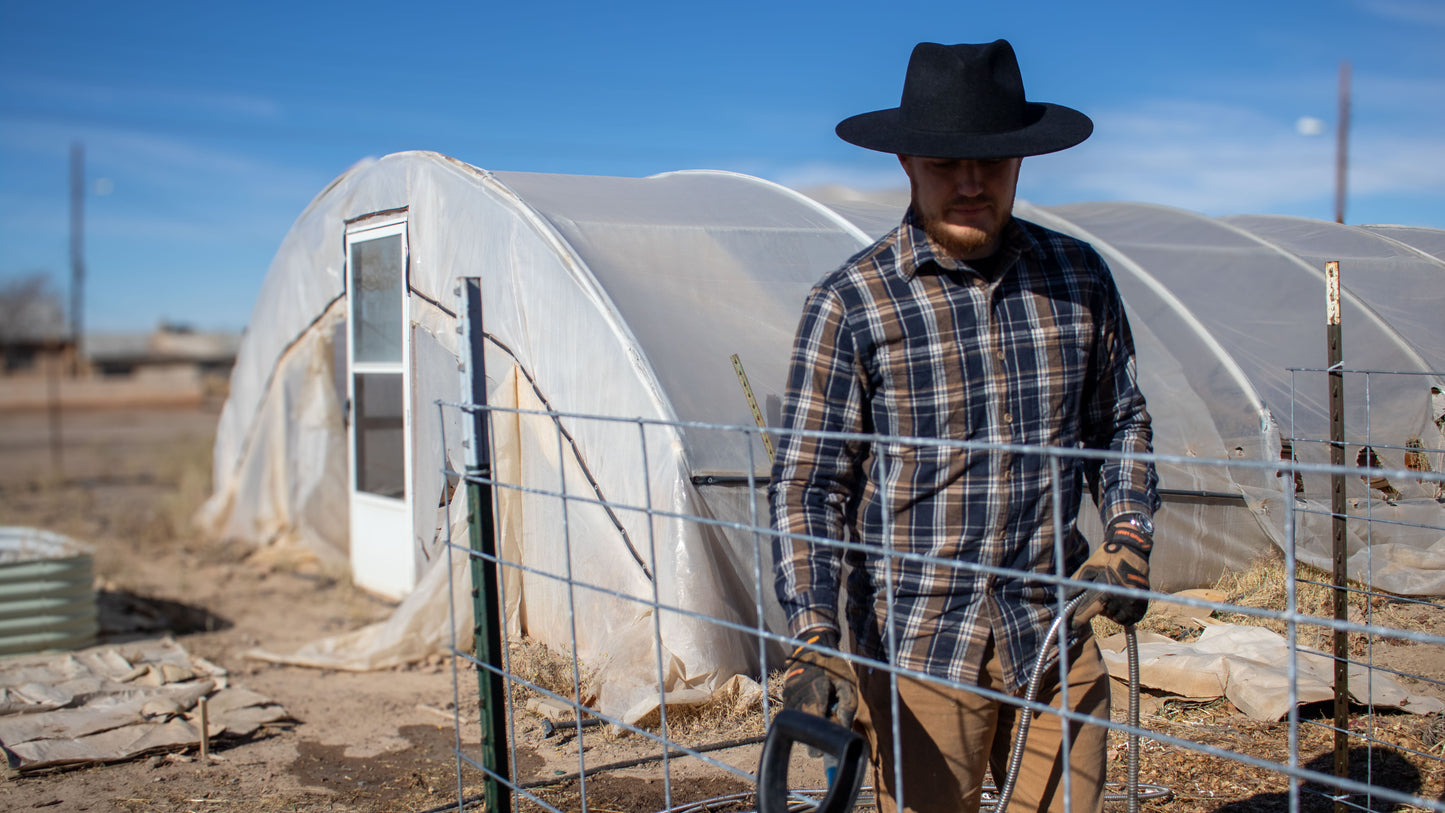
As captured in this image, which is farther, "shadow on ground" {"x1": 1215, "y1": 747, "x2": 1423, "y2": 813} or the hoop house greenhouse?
the hoop house greenhouse

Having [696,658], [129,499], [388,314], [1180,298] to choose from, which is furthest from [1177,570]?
[129,499]

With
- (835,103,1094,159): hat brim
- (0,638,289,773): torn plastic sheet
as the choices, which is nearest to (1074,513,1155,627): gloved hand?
(835,103,1094,159): hat brim

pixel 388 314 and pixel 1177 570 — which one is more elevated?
pixel 388 314

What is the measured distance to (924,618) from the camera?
193cm

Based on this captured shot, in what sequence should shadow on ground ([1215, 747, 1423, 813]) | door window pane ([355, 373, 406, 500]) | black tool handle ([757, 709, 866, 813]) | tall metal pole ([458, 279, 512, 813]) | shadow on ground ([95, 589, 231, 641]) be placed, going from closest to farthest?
1. black tool handle ([757, 709, 866, 813])
2. tall metal pole ([458, 279, 512, 813])
3. shadow on ground ([1215, 747, 1423, 813])
4. shadow on ground ([95, 589, 231, 641])
5. door window pane ([355, 373, 406, 500])

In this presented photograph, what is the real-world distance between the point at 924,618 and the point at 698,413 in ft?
9.46

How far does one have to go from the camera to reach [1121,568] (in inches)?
74.0

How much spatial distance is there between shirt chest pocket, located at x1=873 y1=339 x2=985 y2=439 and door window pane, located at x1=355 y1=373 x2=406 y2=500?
5487mm

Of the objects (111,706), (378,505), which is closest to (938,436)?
(111,706)

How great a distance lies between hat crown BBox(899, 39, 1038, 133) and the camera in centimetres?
193

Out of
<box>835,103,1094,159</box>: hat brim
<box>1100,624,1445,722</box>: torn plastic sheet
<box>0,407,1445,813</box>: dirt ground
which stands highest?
<box>835,103,1094,159</box>: hat brim

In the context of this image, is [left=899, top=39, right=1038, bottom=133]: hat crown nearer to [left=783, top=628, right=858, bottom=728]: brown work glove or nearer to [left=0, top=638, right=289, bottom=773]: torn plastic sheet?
[left=783, top=628, right=858, bottom=728]: brown work glove

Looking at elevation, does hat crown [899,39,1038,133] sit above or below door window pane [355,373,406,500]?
above

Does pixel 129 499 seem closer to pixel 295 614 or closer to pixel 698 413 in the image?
pixel 295 614
